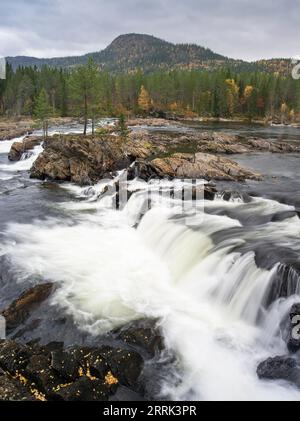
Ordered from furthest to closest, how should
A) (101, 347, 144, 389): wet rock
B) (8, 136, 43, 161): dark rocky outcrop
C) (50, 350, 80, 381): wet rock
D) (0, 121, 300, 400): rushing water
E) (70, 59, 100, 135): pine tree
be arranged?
(70, 59, 100, 135): pine tree
(8, 136, 43, 161): dark rocky outcrop
(0, 121, 300, 400): rushing water
(101, 347, 144, 389): wet rock
(50, 350, 80, 381): wet rock

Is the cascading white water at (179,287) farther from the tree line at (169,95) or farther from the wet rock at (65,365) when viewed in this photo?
the tree line at (169,95)

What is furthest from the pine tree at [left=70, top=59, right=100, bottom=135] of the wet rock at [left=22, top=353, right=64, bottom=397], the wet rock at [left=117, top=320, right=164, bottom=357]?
the wet rock at [left=22, top=353, right=64, bottom=397]

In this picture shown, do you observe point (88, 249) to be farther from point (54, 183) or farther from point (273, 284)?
point (54, 183)

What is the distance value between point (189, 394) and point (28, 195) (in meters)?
24.3

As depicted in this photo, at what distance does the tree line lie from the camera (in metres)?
112

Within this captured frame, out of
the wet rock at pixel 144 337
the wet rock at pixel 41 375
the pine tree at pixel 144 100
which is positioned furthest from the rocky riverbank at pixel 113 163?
the pine tree at pixel 144 100

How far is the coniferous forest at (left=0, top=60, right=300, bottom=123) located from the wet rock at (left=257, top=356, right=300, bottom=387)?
101015 millimetres

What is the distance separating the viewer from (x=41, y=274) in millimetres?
17766

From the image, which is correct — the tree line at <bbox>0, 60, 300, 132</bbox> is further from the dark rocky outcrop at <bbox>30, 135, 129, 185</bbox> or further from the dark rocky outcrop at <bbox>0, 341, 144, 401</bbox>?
the dark rocky outcrop at <bbox>0, 341, 144, 401</bbox>

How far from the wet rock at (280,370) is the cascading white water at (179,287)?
0.80 ft

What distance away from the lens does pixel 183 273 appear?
17844 mm

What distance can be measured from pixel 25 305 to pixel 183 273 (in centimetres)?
695

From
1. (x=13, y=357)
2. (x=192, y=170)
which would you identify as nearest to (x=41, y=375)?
(x=13, y=357)

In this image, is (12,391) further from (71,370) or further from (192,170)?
(192,170)
